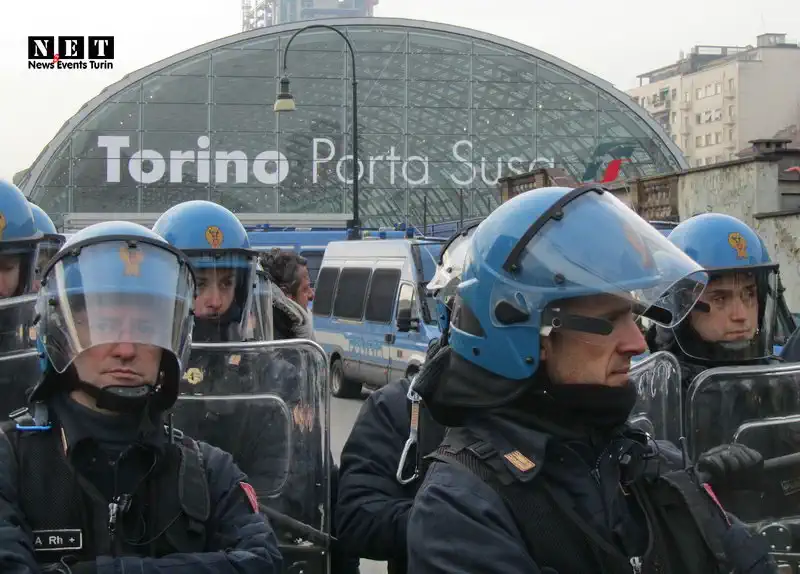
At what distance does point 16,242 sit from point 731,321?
3.16m

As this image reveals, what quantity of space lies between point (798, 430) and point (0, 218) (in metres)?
3.66

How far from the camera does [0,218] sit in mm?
5559

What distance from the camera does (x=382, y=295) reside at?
1548cm

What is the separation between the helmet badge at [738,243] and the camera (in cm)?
484

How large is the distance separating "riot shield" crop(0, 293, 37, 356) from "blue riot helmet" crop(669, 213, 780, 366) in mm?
2417

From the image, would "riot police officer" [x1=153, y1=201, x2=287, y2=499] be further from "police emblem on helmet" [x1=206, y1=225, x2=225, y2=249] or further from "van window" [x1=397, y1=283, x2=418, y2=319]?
"van window" [x1=397, y1=283, x2=418, y2=319]

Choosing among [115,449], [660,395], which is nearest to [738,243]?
[660,395]

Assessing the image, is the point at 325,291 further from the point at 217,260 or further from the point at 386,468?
the point at 386,468

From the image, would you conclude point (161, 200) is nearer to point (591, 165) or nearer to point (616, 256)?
point (591, 165)

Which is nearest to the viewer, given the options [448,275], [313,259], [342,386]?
[448,275]

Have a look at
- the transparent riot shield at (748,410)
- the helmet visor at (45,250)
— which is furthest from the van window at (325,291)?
the transparent riot shield at (748,410)

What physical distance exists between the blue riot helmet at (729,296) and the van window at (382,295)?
33.2 feet

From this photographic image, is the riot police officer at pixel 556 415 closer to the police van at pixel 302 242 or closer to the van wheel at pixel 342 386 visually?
the van wheel at pixel 342 386

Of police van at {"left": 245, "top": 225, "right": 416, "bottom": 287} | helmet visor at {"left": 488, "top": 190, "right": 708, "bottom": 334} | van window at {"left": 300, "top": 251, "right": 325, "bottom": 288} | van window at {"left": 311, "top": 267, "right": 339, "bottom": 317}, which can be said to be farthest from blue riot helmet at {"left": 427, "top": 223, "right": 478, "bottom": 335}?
van window at {"left": 300, "top": 251, "right": 325, "bottom": 288}
